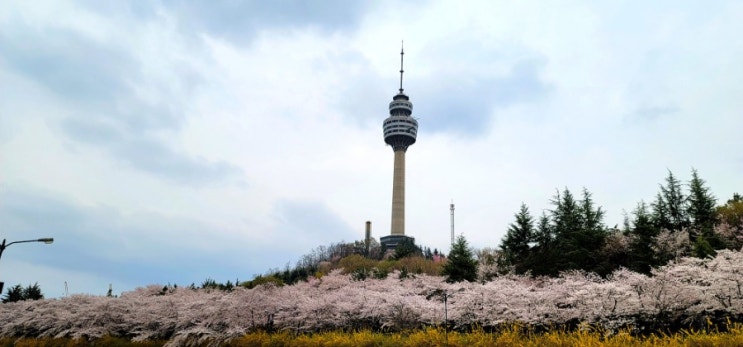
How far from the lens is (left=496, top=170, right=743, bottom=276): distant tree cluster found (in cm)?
3173

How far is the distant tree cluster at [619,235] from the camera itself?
31734 millimetres

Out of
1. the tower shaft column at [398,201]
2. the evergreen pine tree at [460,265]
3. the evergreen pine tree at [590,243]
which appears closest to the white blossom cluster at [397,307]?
the evergreen pine tree at [460,265]

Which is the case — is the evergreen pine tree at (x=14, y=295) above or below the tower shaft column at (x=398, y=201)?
below

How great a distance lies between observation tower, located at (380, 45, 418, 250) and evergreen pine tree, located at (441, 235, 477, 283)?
3350 inches

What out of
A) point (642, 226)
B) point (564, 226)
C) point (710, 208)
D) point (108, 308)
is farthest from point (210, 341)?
point (710, 208)

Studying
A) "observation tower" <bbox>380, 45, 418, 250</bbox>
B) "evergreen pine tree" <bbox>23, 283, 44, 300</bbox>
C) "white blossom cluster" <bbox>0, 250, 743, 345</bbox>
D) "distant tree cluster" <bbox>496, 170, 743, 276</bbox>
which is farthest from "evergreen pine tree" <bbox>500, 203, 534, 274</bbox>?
"observation tower" <bbox>380, 45, 418, 250</bbox>

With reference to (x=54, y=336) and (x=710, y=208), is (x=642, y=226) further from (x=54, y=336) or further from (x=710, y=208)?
(x=54, y=336)

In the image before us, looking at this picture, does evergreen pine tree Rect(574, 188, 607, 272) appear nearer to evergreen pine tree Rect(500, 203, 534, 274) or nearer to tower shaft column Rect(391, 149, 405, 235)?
evergreen pine tree Rect(500, 203, 534, 274)

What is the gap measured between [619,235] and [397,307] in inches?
991

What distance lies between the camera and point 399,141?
13338cm

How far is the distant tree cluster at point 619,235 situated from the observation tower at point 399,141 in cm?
7939

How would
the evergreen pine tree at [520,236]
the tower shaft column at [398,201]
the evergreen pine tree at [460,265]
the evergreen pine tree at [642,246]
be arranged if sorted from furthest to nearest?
the tower shaft column at [398,201]
the evergreen pine tree at [520,236]
the evergreen pine tree at [460,265]
the evergreen pine tree at [642,246]

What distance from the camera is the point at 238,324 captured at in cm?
1780

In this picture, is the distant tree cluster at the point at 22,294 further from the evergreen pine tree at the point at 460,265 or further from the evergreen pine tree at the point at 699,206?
the evergreen pine tree at the point at 699,206
